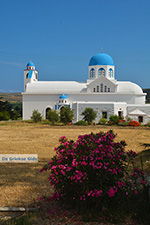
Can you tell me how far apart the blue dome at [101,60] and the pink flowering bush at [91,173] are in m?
34.4

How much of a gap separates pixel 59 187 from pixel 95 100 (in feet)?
104

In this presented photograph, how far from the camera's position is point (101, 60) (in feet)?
124

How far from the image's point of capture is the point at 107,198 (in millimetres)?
4191

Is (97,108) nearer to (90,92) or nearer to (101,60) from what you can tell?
(90,92)

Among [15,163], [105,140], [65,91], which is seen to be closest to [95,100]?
[65,91]

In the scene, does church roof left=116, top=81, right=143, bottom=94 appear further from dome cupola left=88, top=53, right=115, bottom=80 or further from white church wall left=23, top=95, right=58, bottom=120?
white church wall left=23, top=95, right=58, bottom=120

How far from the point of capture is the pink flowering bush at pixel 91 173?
405 centimetres

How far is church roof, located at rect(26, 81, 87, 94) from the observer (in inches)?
1448

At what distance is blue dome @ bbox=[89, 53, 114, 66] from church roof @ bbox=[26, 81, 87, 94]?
11.7 feet

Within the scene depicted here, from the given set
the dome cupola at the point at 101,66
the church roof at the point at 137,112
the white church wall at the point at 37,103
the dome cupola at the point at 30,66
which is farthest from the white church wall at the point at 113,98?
the dome cupola at the point at 30,66

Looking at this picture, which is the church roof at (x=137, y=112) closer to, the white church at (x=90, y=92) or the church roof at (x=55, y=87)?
the white church at (x=90, y=92)

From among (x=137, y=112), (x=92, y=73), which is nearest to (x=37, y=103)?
(x=92, y=73)

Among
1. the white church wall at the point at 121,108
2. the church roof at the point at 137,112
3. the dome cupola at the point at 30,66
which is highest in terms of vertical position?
the dome cupola at the point at 30,66

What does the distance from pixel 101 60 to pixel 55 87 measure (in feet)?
25.0
